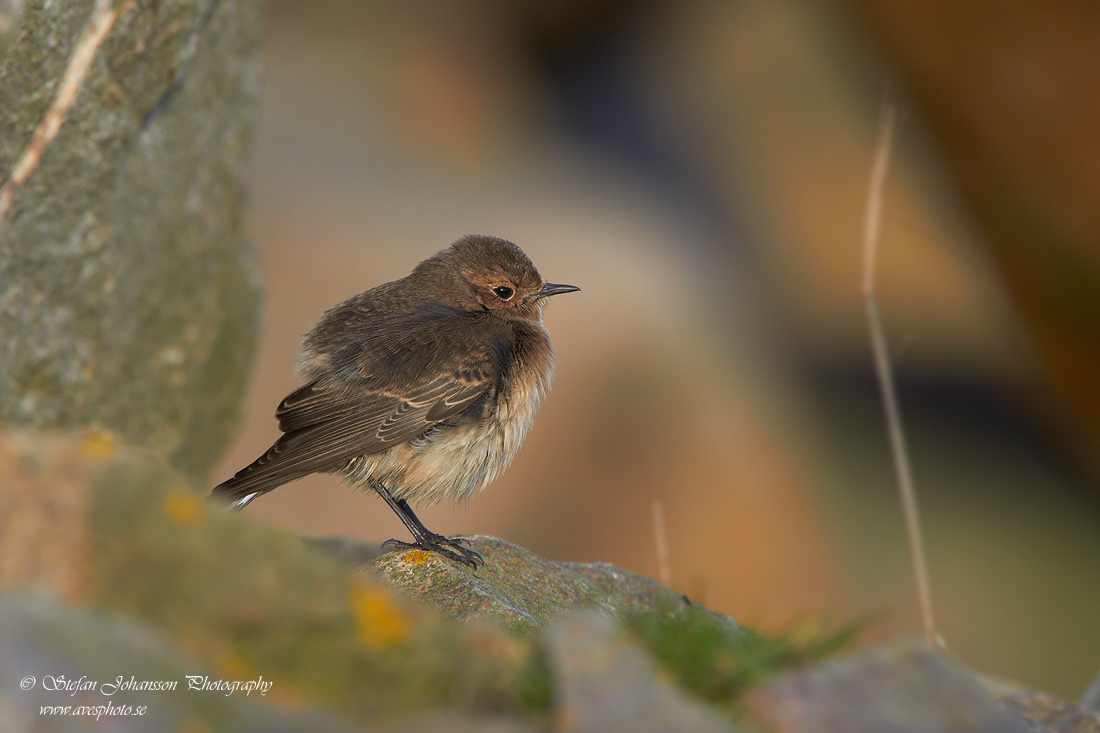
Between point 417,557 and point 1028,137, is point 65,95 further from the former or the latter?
point 1028,137

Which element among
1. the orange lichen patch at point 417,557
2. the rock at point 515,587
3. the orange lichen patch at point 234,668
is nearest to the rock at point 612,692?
the orange lichen patch at point 234,668

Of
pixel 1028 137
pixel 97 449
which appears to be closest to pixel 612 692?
pixel 97 449

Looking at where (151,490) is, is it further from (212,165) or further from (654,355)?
(654,355)

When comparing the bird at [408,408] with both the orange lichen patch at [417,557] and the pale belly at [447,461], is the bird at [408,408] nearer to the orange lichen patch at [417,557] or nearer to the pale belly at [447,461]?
the pale belly at [447,461]

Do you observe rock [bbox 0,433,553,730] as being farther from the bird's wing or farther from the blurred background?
the blurred background

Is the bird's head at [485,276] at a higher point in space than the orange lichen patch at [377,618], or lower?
higher

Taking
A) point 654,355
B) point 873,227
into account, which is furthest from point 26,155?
point 654,355
